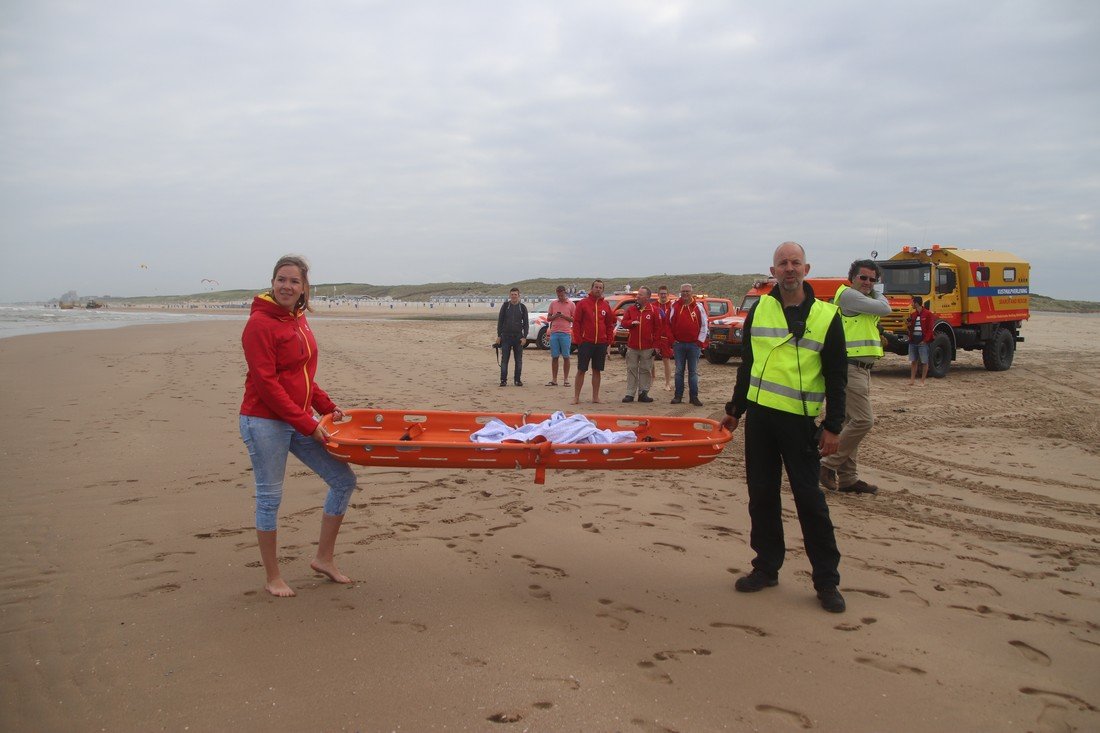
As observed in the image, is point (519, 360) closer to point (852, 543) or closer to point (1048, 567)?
point (852, 543)

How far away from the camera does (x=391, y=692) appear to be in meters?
2.86

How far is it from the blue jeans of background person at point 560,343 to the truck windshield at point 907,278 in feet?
24.6

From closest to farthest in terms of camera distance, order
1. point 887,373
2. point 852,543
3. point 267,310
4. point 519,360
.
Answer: point 267,310, point 852,543, point 519,360, point 887,373

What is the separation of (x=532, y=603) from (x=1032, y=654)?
96.3 inches

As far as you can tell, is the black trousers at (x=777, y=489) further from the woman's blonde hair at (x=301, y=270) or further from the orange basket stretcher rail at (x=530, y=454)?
the woman's blonde hair at (x=301, y=270)

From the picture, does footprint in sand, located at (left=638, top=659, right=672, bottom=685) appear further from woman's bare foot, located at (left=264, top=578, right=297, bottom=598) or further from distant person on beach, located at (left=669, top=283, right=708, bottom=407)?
distant person on beach, located at (left=669, top=283, right=708, bottom=407)

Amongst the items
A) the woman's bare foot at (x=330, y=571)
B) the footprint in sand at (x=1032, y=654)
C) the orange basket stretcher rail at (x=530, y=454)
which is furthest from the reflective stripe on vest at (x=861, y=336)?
the woman's bare foot at (x=330, y=571)

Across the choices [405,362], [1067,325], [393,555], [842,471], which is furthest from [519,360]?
[1067,325]

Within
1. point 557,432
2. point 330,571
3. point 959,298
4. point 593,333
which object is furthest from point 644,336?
point 959,298

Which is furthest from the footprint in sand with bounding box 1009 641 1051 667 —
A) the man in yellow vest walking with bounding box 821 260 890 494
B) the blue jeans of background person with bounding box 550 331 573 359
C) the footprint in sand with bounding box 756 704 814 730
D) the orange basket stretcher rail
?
the blue jeans of background person with bounding box 550 331 573 359

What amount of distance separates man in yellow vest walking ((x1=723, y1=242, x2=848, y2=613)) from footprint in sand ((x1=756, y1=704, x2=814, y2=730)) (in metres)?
1.04

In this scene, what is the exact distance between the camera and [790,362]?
3.73 metres

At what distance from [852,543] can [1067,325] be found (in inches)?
1448

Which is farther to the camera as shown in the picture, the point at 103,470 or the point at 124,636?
the point at 103,470
